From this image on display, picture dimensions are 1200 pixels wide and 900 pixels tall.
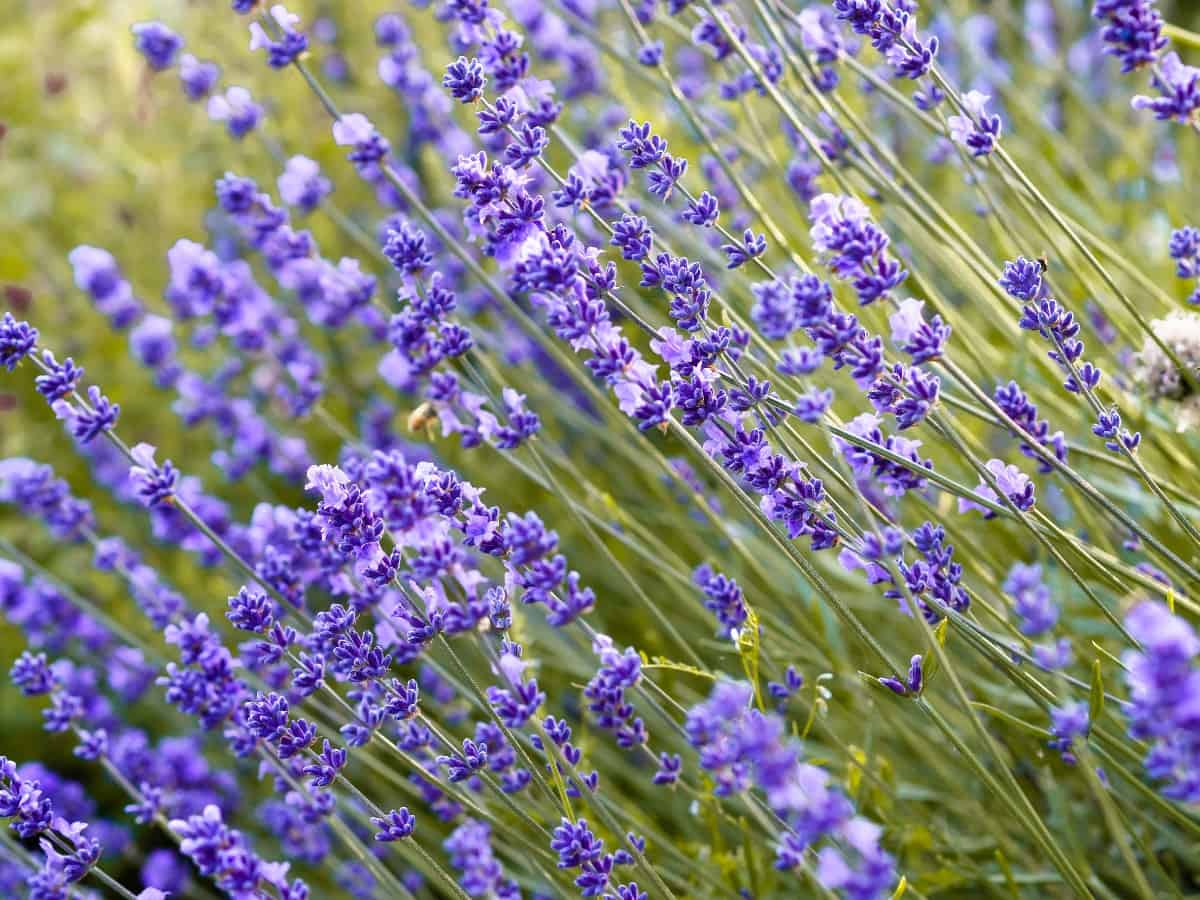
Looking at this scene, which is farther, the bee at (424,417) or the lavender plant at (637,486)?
the bee at (424,417)

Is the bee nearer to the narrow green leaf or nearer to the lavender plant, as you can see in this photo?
the lavender plant

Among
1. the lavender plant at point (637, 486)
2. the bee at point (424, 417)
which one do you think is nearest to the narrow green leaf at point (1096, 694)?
the lavender plant at point (637, 486)

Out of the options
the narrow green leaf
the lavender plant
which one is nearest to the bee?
the lavender plant

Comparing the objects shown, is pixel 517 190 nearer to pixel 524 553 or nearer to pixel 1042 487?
pixel 524 553

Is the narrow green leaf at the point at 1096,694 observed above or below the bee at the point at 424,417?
below

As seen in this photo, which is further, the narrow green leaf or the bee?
the bee

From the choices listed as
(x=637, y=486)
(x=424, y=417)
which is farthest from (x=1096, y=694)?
(x=637, y=486)

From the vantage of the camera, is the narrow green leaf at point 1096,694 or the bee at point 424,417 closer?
the narrow green leaf at point 1096,694

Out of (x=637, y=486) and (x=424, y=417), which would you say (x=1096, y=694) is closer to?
(x=424, y=417)

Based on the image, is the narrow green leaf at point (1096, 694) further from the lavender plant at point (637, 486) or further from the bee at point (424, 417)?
the bee at point (424, 417)
